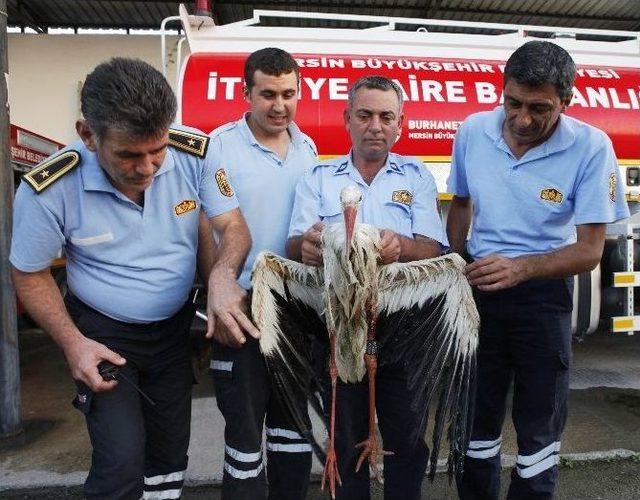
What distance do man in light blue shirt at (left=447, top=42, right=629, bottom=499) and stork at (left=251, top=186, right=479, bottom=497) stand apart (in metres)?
0.20

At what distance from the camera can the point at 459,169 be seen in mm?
2766

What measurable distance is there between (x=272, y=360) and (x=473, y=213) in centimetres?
128

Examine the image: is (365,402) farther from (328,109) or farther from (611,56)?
(611,56)

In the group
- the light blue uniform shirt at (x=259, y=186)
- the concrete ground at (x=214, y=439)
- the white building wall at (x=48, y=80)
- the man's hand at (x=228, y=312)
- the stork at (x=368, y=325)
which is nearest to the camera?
the man's hand at (x=228, y=312)

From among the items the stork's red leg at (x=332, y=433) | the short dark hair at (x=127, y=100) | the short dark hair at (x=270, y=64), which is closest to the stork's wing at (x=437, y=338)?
the stork's red leg at (x=332, y=433)

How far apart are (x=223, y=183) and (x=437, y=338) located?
3.71 feet

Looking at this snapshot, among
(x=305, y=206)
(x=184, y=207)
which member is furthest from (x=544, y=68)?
(x=184, y=207)

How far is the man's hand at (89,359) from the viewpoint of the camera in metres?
1.86

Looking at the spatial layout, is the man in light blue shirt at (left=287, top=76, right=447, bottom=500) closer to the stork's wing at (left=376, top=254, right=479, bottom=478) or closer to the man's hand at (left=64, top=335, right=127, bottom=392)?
the stork's wing at (left=376, top=254, right=479, bottom=478)

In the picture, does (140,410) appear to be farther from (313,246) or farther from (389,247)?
(389,247)

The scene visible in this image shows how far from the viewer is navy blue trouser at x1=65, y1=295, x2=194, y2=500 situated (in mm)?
1965

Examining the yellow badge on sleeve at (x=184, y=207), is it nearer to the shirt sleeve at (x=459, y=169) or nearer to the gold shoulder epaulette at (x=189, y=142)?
the gold shoulder epaulette at (x=189, y=142)

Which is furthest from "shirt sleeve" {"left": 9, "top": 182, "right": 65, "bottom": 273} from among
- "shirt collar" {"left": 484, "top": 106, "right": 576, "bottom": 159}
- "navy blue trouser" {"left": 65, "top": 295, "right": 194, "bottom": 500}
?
"shirt collar" {"left": 484, "top": 106, "right": 576, "bottom": 159}

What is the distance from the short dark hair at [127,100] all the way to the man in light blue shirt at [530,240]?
135cm
